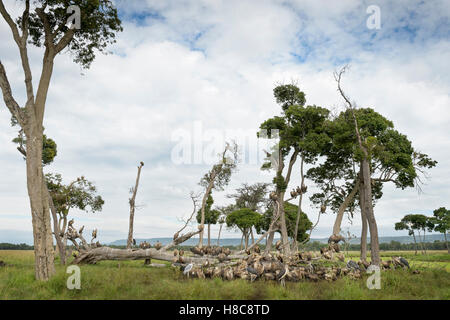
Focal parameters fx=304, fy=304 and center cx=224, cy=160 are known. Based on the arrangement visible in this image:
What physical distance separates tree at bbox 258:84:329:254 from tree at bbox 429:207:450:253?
23033 mm

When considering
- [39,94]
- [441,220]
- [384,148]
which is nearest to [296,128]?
[384,148]

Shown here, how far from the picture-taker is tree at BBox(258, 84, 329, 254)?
20203mm

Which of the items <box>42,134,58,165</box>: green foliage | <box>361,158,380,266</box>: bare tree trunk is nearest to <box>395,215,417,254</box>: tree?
<box>361,158,380,266</box>: bare tree trunk

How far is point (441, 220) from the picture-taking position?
1378 inches

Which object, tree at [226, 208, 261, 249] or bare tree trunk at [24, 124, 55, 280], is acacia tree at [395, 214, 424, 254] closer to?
tree at [226, 208, 261, 249]

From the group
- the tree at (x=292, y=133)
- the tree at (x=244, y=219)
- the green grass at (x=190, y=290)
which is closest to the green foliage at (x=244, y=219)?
the tree at (x=244, y=219)

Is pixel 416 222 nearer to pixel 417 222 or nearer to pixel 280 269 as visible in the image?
pixel 417 222

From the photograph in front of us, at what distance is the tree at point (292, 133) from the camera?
20.2 m

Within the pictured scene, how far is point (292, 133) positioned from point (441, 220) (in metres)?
25.8

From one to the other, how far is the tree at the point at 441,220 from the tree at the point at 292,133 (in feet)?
75.6

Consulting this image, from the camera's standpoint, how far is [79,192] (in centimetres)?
2300
